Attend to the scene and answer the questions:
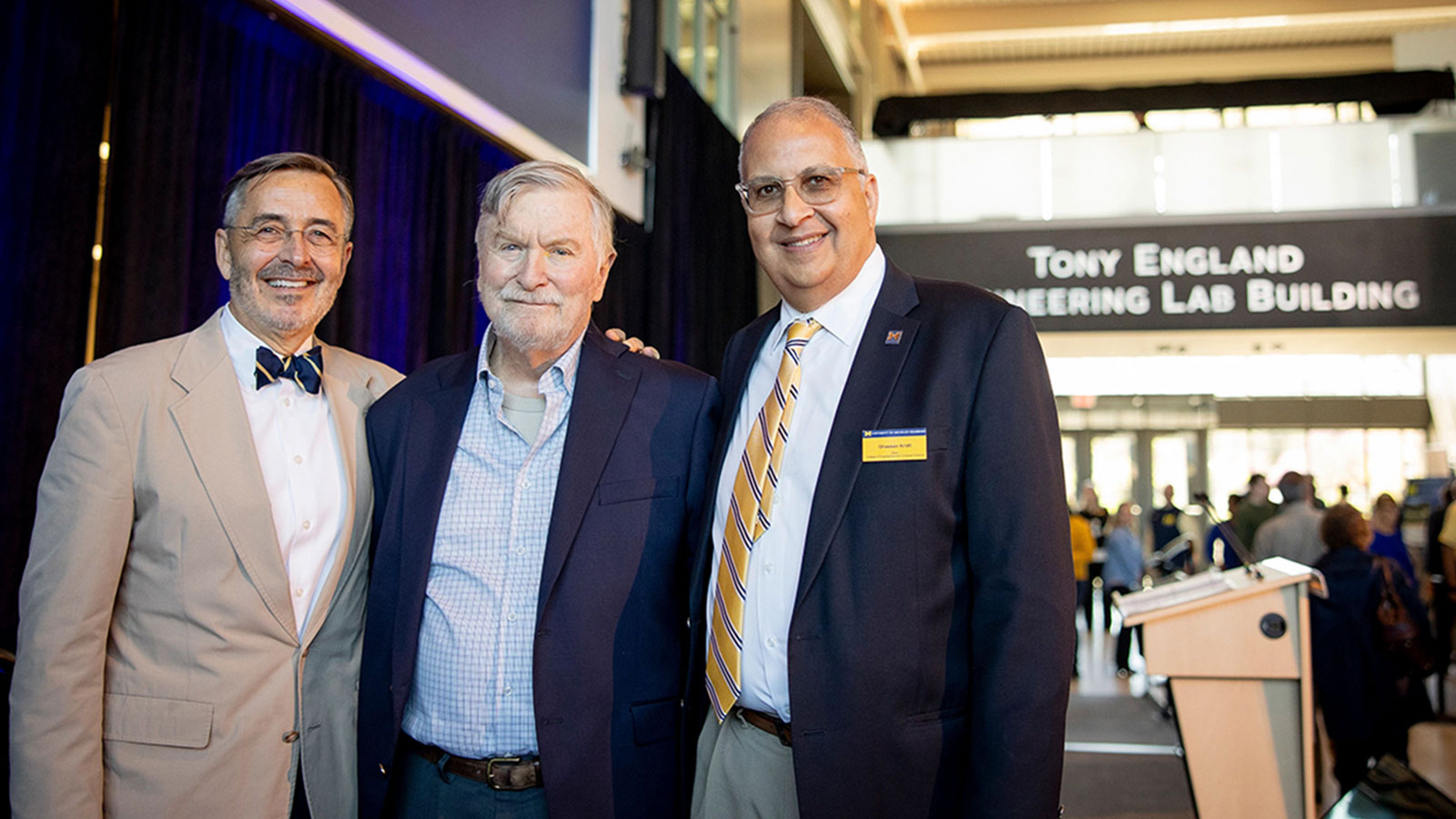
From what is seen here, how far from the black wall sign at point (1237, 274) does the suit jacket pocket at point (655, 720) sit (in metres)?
6.38

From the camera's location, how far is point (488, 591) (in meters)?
1.83

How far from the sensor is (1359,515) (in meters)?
4.82

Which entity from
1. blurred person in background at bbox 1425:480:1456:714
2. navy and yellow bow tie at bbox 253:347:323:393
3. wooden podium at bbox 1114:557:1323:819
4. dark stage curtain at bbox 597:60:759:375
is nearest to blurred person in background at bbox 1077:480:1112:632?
blurred person in background at bbox 1425:480:1456:714

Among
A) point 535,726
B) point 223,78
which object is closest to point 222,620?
point 535,726

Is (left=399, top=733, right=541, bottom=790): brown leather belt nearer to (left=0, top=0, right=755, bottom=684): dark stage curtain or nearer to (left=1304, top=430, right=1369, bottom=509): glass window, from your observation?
(left=0, top=0, right=755, bottom=684): dark stage curtain

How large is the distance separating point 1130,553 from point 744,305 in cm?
439

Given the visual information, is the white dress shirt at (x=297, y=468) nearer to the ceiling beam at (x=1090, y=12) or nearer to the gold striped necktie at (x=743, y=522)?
the gold striped necktie at (x=743, y=522)

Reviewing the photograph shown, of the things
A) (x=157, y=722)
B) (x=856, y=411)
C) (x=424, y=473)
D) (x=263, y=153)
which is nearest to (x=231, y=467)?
(x=424, y=473)

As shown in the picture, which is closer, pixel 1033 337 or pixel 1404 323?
pixel 1033 337

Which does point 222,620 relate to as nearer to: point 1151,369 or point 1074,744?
point 1074,744

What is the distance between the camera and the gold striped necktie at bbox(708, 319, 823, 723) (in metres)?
1.67

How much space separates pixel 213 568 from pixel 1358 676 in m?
4.64

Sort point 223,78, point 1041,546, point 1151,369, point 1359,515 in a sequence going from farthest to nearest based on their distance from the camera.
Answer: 1. point 1151,369
2. point 1359,515
3. point 223,78
4. point 1041,546

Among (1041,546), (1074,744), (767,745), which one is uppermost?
(1041,546)
